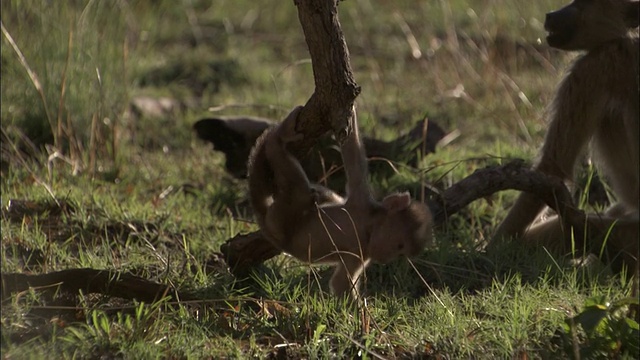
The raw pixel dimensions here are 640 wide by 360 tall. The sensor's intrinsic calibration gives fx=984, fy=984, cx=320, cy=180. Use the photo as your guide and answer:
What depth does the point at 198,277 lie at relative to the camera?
4.20 metres

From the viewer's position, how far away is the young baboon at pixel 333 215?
368 centimetres

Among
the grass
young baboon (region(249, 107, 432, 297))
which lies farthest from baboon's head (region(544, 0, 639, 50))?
young baboon (region(249, 107, 432, 297))

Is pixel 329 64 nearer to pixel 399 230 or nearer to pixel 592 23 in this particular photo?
pixel 399 230

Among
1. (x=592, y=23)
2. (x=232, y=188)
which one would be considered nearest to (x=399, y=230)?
(x=592, y=23)

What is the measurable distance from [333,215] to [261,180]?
311 millimetres

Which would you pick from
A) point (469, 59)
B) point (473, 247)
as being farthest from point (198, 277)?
point (469, 59)

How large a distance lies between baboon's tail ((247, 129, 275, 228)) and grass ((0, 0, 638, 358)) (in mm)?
353

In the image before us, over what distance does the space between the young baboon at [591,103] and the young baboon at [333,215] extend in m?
1.31

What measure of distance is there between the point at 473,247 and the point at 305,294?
44.8 inches

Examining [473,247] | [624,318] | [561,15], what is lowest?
[473,247]

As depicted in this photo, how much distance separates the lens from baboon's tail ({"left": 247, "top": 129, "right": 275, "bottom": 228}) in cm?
371

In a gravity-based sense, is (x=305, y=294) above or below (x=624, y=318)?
below

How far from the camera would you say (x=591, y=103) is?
4.87 metres

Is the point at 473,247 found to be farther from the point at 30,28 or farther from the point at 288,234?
the point at 30,28
